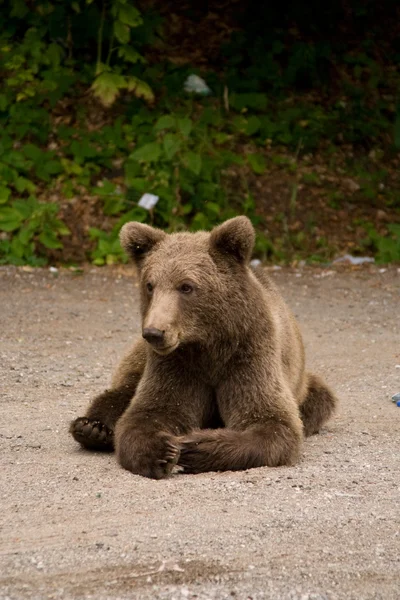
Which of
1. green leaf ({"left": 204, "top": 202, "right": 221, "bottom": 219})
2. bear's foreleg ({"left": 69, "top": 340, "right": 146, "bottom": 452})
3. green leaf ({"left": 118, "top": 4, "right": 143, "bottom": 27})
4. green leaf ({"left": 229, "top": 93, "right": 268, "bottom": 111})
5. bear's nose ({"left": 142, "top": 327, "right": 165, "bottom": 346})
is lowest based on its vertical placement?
green leaf ({"left": 204, "top": 202, "right": 221, "bottom": 219})

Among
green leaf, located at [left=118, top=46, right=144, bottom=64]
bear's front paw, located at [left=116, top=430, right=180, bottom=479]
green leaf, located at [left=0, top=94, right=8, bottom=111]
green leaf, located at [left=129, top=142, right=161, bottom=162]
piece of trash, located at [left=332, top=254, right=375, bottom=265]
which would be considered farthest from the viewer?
green leaf, located at [left=0, top=94, right=8, bottom=111]

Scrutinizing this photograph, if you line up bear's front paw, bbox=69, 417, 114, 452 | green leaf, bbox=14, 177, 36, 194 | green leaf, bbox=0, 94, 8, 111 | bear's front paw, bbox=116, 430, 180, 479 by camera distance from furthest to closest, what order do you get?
green leaf, bbox=0, 94, 8, 111 → green leaf, bbox=14, 177, 36, 194 → bear's front paw, bbox=69, 417, 114, 452 → bear's front paw, bbox=116, 430, 180, 479

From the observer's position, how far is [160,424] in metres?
5.72

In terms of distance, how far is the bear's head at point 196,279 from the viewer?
555 centimetres

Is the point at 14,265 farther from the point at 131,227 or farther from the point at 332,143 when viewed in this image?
the point at 131,227

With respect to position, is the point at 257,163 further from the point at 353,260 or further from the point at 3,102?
the point at 3,102

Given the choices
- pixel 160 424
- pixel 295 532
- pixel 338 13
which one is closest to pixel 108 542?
pixel 295 532

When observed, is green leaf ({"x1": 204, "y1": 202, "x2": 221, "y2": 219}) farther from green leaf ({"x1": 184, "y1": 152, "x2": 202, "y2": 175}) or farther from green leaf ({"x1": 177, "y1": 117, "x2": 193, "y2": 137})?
green leaf ({"x1": 177, "y1": 117, "x2": 193, "y2": 137})

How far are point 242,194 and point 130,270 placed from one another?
2004 mm

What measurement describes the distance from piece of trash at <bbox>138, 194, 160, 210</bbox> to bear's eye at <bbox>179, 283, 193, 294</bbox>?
7.09 m

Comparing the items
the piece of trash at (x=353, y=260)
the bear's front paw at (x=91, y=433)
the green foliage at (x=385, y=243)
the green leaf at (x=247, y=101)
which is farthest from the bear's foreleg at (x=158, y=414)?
the green leaf at (x=247, y=101)

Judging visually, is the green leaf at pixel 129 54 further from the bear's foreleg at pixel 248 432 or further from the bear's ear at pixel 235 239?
the bear's foreleg at pixel 248 432

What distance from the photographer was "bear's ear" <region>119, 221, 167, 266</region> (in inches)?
233

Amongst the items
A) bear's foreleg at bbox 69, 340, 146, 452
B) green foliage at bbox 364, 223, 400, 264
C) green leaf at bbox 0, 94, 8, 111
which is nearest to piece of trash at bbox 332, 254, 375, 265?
green foliage at bbox 364, 223, 400, 264
